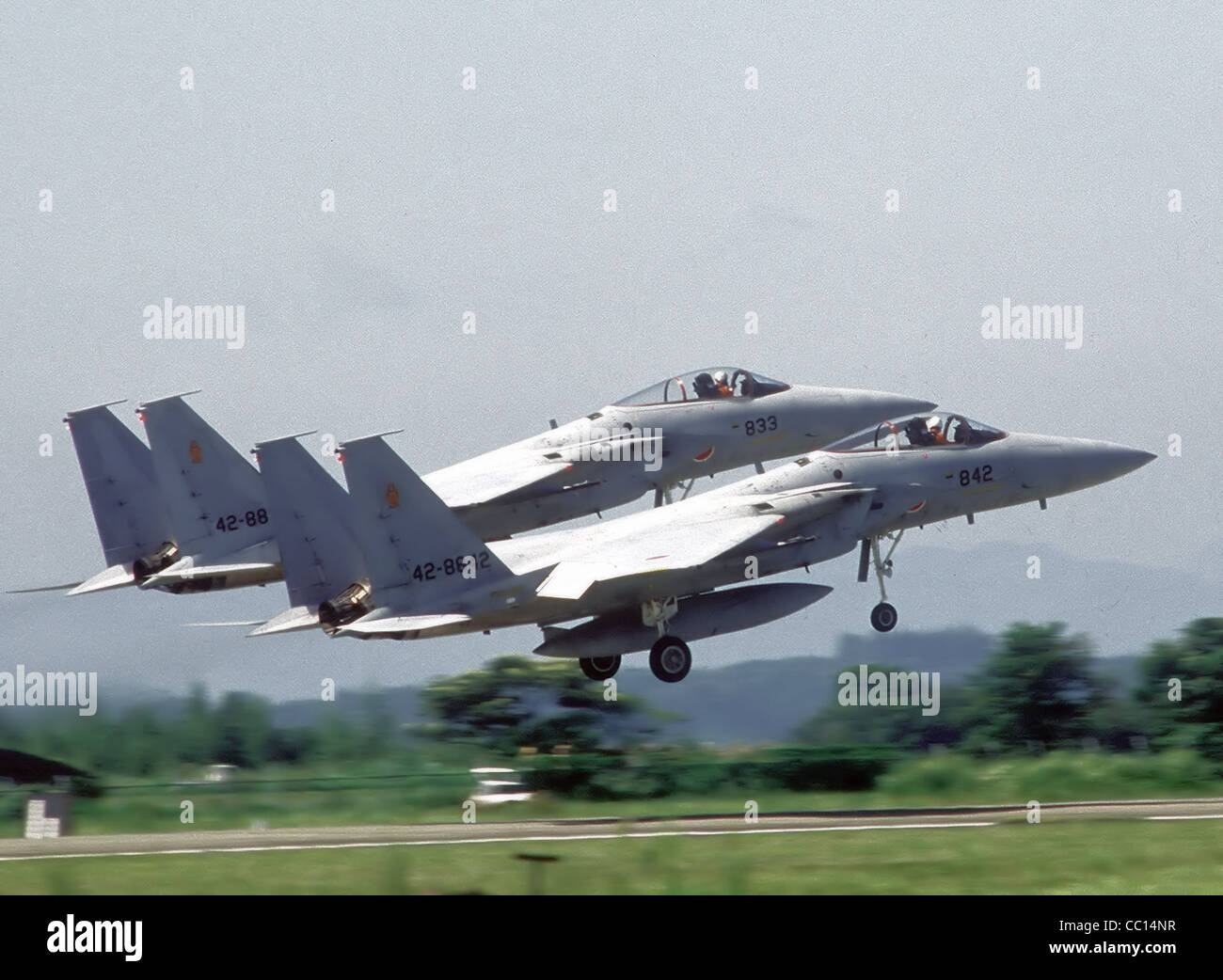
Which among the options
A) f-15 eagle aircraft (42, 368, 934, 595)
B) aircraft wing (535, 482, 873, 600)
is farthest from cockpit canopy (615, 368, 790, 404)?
aircraft wing (535, 482, 873, 600)

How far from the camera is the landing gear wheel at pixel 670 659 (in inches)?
1162

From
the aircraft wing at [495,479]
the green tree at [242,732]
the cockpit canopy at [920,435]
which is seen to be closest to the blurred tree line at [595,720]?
the green tree at [242,732]

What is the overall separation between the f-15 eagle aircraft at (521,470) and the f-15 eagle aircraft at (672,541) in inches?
89.6

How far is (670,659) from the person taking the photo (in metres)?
29.5

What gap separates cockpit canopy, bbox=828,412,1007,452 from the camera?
31.0 m

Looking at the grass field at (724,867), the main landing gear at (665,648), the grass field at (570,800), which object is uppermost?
the main landing gear at (665,648)

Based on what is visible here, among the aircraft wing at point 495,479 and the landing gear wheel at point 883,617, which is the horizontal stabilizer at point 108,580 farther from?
the landing gear wheel at point 883,617

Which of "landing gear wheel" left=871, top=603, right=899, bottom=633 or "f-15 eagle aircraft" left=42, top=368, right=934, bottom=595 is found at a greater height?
"f-15 eagle aircraft" left=42, top=368, right=934, bottom=595

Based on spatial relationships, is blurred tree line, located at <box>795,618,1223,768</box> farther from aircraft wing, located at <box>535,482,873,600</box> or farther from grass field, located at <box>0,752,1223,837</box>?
aircraft wing, located at <box>535,482,873,600</box>

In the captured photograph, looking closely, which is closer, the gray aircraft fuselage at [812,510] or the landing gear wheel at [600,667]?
the gray aircraft fuselage at [812,510]

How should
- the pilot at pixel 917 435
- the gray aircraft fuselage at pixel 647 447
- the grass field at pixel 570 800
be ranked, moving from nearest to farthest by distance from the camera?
the grass field at pixel 570 800, the pilot at pixel 917 435, the gray aircraft fuselage at pixel 647 447

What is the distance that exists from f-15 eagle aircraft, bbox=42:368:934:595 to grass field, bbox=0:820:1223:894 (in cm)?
875
